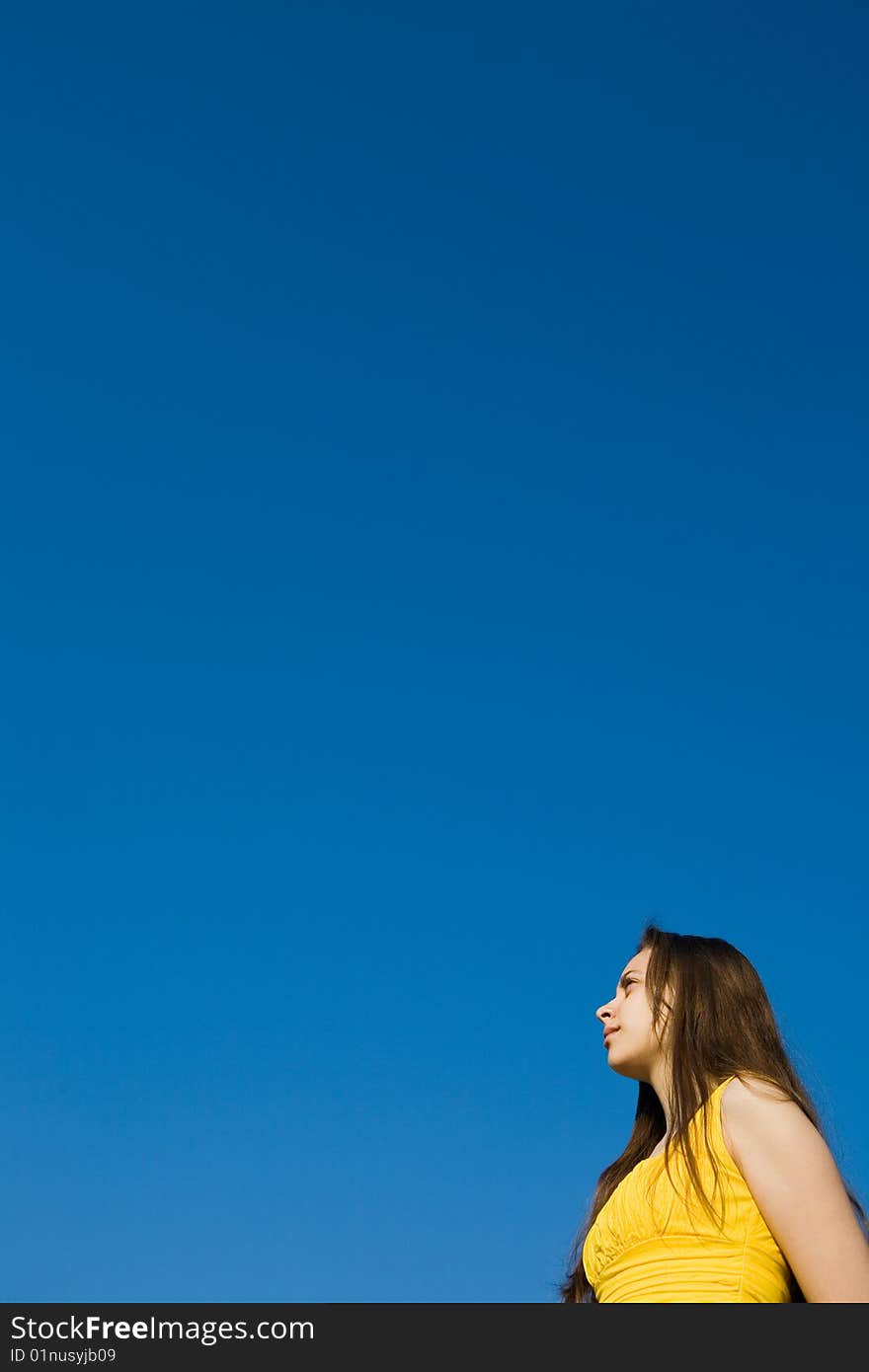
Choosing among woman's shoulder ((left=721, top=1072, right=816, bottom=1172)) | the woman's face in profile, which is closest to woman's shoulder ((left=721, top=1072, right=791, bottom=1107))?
woman's shoulder ((left=721, top=1072, right=816, bottom=1172))

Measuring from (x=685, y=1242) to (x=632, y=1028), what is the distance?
41.4 inches

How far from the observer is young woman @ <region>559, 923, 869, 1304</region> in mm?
4851

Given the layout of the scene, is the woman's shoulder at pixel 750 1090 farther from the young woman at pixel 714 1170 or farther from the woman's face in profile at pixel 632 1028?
the woman's face in profile at pixel 632 1028

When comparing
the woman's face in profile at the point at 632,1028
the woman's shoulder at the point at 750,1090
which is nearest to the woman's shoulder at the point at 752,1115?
the woman's shoulder at the point at 750,1090

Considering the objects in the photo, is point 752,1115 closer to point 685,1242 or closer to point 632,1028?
point 685,1242

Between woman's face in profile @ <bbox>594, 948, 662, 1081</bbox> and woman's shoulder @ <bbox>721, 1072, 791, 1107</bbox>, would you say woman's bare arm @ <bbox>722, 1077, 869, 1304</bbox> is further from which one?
woman's face in profile @ <bbox>594, 948, 662, 1081</bbox>

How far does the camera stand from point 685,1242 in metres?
5.16
